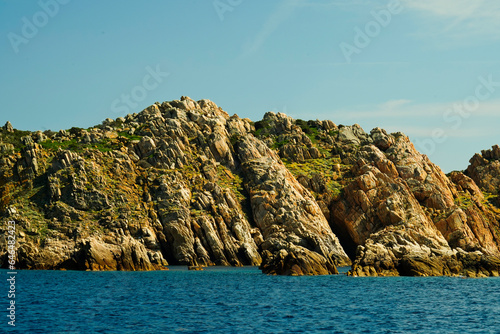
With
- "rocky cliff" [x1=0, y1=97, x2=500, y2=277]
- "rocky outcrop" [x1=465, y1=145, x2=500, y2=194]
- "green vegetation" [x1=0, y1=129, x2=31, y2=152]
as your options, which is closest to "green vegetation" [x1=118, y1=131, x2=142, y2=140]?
"rocky cliff" [x1=0, y1=97, x2=500, y2=277]

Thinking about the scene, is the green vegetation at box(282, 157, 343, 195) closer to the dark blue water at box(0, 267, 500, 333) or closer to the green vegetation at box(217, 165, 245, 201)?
the green vegetation at box(217, 165, 245, 201)

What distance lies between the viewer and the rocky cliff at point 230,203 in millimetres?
101000

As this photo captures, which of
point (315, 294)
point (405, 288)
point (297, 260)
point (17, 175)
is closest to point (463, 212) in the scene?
point (297, 260)

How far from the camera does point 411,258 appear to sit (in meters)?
94.6

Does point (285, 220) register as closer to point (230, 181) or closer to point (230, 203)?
point (230, 203)

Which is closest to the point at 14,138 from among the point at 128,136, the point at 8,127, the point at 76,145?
the point at 8,127

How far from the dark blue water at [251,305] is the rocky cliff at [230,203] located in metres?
12.7

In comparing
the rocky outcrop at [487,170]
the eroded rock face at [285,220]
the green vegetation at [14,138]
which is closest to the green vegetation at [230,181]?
the eroded rock face at [285,220]

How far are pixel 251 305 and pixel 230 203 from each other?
76002mm

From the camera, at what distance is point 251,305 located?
56750 mm

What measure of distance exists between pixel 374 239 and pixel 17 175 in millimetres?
84807

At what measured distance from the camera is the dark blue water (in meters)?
44.1

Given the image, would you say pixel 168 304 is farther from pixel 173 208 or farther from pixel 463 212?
pixel 463 212

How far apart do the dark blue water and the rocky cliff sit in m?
12.7
